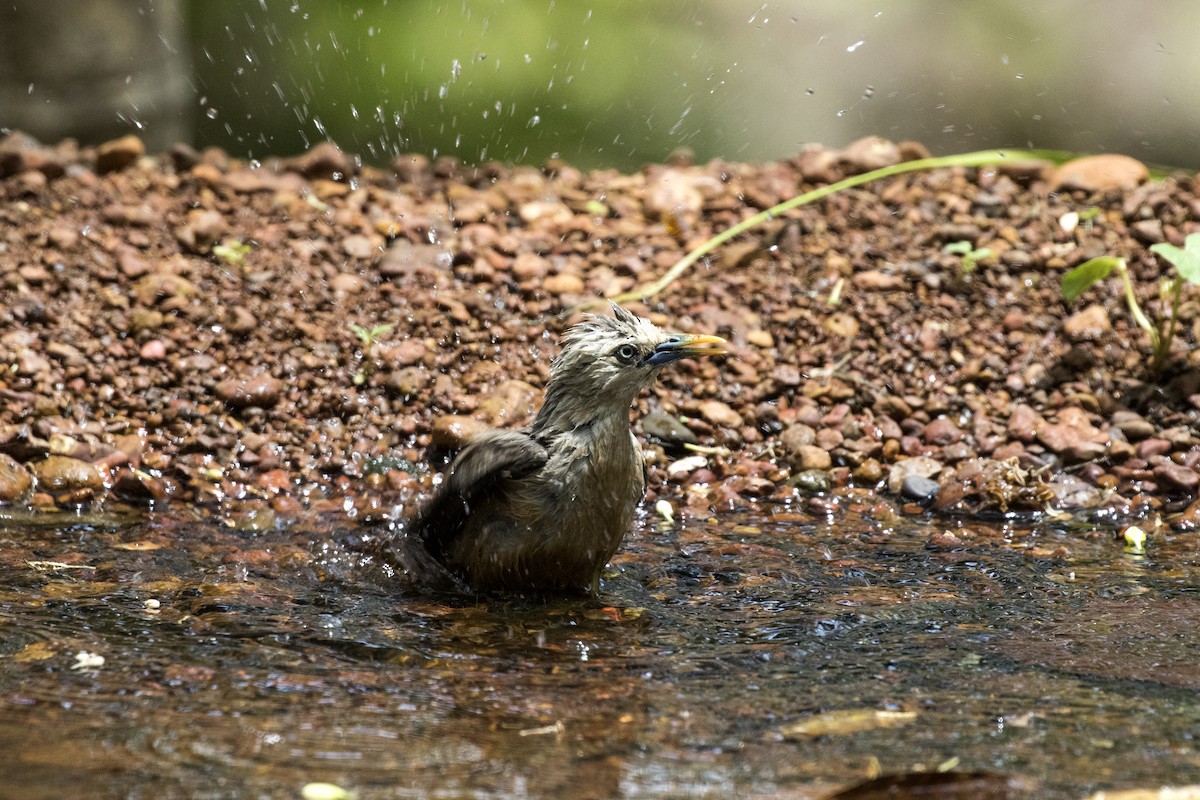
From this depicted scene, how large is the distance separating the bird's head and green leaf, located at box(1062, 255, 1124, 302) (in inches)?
92.2

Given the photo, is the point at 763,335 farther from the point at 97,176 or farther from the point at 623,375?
the point at 97,176

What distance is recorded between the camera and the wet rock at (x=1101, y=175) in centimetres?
760

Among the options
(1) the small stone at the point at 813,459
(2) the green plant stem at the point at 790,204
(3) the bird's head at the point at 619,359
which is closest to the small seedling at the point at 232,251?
(2) the green plant stem at the point at 790,204

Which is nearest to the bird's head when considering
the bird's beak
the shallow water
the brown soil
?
the bird's beak

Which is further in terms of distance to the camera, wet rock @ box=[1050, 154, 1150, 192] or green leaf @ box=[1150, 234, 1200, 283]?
wet rock @ box=[1050, 154, 1150, 192]

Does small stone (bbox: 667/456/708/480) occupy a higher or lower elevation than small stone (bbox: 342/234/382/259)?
lower

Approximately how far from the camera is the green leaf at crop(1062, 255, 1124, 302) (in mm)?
6098

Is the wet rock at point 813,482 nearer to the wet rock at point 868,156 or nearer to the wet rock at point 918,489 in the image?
the wet rock at point 918,489

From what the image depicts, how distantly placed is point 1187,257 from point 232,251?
4.93m

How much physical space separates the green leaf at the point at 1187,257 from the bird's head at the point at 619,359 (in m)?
2.42

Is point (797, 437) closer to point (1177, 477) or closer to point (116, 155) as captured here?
point (1177, 477)

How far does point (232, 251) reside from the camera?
7.13m

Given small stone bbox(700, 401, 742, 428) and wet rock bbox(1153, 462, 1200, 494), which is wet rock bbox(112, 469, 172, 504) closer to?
small stone bbox(700, 401, 742, 428)

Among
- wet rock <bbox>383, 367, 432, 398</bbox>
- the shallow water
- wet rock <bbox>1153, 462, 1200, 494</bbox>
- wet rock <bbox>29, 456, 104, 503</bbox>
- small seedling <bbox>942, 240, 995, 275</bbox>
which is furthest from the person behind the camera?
small seedling <bbox>942, 240, 995, 275</bbox>
